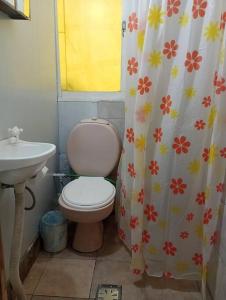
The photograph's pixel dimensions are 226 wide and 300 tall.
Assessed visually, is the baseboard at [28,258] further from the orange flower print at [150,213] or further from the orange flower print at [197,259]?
the orange flower print at [197,259]

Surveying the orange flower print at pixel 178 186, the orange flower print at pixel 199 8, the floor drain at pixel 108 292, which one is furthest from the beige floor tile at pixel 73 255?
the orange flower print at pixel 199 8

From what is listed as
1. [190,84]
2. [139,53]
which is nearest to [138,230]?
[190,84]

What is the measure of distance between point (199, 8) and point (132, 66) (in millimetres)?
415

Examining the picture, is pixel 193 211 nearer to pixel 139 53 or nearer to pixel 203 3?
pixel 139 53

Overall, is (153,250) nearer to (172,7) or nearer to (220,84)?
(220,84)

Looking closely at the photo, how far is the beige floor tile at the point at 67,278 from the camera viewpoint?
1.39 m

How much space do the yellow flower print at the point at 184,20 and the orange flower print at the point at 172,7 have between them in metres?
0.04

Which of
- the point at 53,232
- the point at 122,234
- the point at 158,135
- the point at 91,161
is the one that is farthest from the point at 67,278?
the point at 158,135

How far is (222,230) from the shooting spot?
1.22 metres

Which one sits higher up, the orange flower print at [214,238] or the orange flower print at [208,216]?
the orange flower print at [208,216]

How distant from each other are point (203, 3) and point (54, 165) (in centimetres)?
146

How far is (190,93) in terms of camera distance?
127 cm

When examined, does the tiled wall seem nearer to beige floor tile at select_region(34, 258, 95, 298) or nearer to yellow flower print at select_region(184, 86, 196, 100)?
yellow flower print at select_region(184, 86, 196, 100)

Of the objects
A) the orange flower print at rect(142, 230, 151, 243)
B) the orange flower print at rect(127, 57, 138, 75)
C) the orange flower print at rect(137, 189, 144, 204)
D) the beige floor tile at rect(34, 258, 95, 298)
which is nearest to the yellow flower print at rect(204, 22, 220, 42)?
the orange flower print at rect(127, 57, 138, 75)
